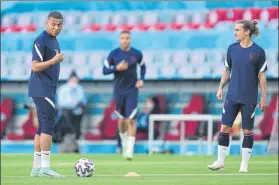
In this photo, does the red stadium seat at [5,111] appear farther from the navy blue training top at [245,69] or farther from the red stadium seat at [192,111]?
the navy blue training top at [245,69]

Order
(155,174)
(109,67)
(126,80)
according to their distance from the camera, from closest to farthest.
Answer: (155,174) < (109,67) < (126,80)

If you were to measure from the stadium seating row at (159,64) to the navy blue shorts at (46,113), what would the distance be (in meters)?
14.5

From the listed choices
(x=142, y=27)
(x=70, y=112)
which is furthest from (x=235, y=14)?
(x=70, y=112)

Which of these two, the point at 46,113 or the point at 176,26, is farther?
the point at 176,26

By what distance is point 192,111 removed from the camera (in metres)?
27.5

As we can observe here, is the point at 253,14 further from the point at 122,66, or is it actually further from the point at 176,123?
the point at 122,66

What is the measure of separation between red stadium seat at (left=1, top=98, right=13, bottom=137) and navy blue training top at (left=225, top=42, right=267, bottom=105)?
599 inches

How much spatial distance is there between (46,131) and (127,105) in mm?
6520

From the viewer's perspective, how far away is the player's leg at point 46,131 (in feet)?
43.3

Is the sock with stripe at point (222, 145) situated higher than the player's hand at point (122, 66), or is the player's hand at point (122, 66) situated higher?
the player's hand at point (122, 66)

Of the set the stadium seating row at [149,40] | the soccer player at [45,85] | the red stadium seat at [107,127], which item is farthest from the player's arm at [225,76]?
the red stadium seat at [107,127]

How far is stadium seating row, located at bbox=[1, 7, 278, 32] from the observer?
27922 mm

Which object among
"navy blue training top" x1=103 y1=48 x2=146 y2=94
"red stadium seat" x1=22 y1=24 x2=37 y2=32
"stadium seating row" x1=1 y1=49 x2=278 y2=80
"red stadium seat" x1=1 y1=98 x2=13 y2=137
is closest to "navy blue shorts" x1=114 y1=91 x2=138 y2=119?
"navy blue training top" x1=103 y1=48 x2=146 y2=94

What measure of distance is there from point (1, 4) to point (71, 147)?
18.8ft
